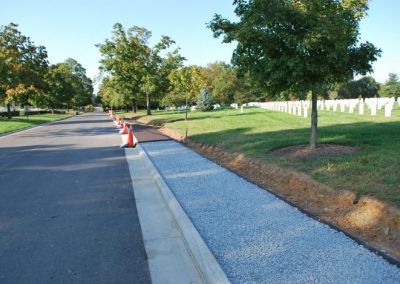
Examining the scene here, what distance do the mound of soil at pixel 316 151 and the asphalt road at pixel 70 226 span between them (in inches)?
161

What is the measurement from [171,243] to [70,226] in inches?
66.5

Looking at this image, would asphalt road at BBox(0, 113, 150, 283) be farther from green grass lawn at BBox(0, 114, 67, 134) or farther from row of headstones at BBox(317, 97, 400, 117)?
green grass lawn at BBox(0, 114, 67, 134)

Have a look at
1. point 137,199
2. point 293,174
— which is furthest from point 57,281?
point 293,174

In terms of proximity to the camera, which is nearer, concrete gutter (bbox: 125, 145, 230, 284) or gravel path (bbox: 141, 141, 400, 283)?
gravel path (bbox: 141, 141, 400, 283)

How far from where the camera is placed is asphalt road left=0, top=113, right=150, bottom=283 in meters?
4.32

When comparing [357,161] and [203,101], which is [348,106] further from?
[357,161]

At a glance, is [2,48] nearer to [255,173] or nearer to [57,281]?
[255,173]

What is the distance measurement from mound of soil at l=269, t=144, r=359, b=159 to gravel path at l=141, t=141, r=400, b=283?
8.94 feet

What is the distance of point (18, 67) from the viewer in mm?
→ 44969

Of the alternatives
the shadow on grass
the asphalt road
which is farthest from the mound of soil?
the asphalt road

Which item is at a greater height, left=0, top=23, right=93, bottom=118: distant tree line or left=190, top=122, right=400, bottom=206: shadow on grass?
left=0, top=23, right=93, bottom=118: distant tree line

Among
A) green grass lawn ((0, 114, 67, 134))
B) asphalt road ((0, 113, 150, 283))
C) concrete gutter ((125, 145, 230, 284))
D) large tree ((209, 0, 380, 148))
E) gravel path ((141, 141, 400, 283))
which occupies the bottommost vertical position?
green grass lawn ((0, 114, 67, 134))

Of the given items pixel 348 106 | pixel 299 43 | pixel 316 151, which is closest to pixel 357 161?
pixel 316 151

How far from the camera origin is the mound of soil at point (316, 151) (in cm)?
969
